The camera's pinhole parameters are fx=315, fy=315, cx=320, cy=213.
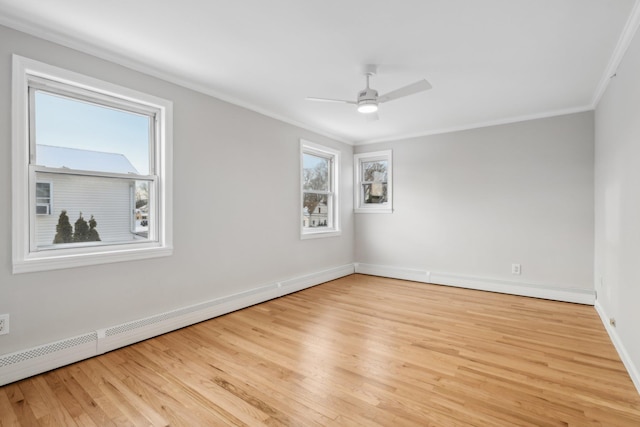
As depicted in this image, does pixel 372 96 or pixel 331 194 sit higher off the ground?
pixel 372 96

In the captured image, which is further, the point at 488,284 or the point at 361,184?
the point at 361,184

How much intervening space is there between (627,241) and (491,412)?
1.72 m

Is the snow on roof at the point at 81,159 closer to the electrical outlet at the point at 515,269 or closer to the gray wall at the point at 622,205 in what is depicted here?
the gray wall at the point at 622,205

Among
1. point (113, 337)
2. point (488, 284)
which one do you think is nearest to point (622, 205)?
point (488, 284)

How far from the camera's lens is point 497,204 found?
4.58m

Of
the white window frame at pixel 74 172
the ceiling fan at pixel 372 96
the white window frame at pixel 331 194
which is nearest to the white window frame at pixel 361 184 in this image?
the white window frame at pixel 331 194

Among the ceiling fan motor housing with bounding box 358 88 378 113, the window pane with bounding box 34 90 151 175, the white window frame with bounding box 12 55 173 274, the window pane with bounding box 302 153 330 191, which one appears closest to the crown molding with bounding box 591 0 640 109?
the ceiling fan motor housing with bounding box 358 88 378 113

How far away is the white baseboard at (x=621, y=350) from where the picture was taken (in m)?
2.12

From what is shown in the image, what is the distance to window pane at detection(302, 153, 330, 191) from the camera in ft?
16.7

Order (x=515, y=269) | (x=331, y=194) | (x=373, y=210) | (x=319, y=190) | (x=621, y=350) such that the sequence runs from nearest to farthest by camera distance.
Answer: (x=621, y=350) < (x=515, y=269) < (x=319, y=190) < (x=331, y=194) < (x=373, y=210)

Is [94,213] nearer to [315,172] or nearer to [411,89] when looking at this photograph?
[411,89]

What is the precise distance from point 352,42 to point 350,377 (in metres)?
2.53

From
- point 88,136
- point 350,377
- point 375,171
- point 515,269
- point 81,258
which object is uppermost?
point 375,171

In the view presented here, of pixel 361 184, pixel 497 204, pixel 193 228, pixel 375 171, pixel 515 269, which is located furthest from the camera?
pixel 361 184
